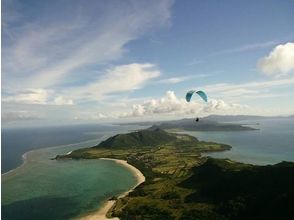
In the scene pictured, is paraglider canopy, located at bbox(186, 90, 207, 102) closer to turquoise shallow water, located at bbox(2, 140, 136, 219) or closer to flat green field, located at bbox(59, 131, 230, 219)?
flat green field, located at bbox(59, 131, 230, 219)

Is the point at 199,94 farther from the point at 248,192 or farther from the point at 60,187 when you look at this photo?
the point at 60,187

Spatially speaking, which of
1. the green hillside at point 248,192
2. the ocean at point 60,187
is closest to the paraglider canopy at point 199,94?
the green hillside at point 248,192

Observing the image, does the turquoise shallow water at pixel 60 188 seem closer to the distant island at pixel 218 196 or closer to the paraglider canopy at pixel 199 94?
the distant island at pixel 218 196

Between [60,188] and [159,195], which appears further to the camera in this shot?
[60,188]

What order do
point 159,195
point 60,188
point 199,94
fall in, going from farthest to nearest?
point 60,188
point 159,195
point 199,94

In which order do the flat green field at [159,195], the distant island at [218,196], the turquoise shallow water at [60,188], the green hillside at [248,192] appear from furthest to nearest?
the turquoise shallow water at [60,188]
the flat green field at [159,195]
the distant island at [218,196]
the green hillside at [248,192]

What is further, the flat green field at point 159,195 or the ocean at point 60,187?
the ocean at point 60,187

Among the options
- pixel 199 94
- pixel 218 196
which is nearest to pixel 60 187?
pixel 218 196

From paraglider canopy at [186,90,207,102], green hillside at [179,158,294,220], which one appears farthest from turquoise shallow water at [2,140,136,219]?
paraglider canopy at [186,90,207,102]
